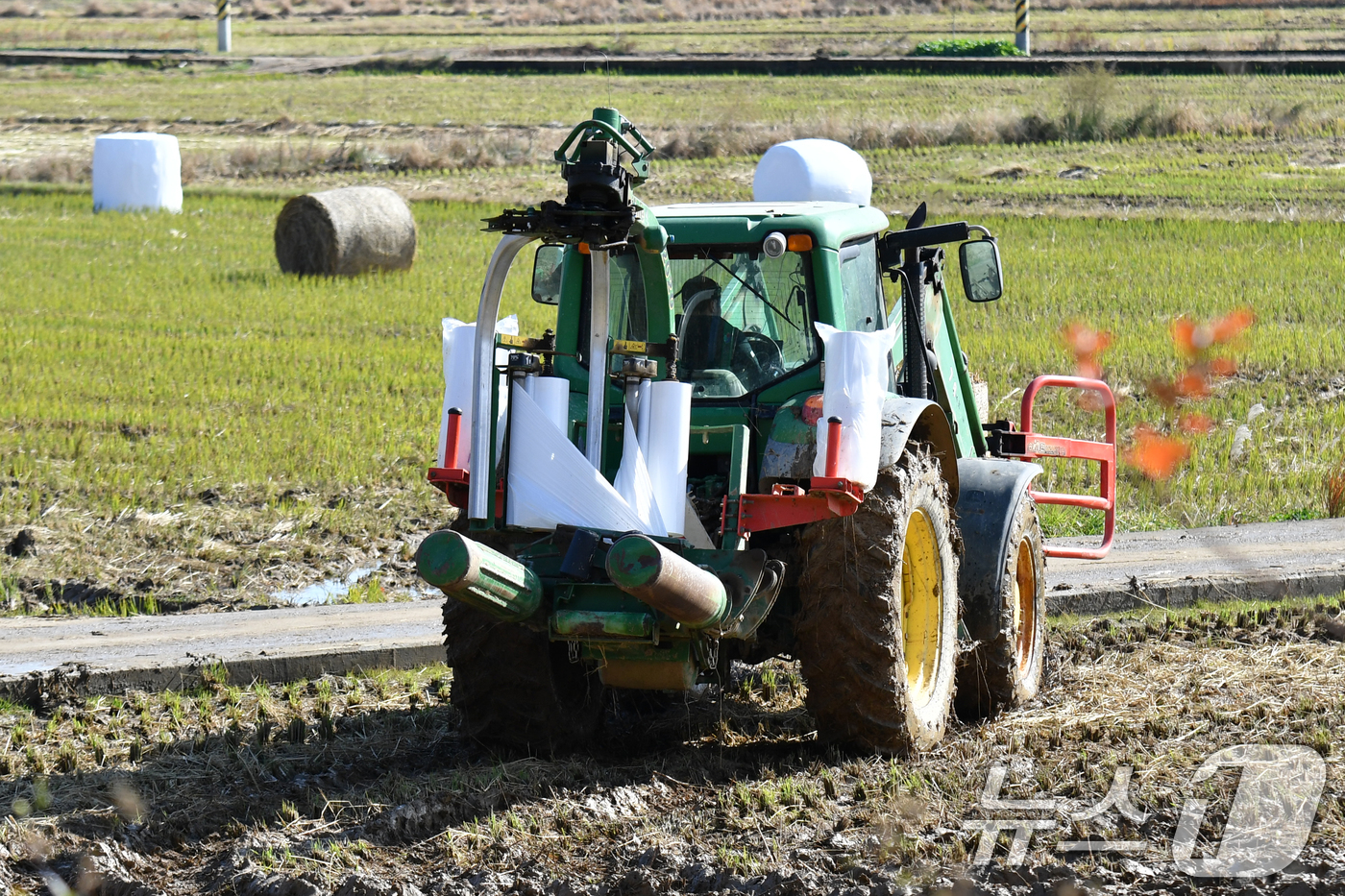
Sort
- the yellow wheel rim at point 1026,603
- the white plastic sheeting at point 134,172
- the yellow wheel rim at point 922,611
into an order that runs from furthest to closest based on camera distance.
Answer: the white plastic sheeting at point 134,172, the yellow wheel rim at point 1026,603, the yellow wheel rim at point 922,611

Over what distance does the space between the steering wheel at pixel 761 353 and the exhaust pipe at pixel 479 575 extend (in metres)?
1.38

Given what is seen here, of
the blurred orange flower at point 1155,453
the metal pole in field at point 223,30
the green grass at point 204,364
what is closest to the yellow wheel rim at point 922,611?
the green grass at point 204,364

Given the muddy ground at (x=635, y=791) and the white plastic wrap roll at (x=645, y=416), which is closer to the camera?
the muddy ground at (x=635, y=791)

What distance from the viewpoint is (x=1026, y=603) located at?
760cm

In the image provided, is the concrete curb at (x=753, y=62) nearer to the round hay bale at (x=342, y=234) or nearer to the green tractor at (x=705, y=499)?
the round hay bale at (x=342, y=234)

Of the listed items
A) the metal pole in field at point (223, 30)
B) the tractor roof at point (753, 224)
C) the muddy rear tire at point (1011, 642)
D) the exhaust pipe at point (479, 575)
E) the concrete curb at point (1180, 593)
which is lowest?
the concrete curb at point (1180, 593)

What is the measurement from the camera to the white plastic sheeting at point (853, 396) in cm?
561

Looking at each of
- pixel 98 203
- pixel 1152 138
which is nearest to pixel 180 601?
pixel 98 203

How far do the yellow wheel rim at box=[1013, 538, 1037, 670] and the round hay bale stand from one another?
577 inches

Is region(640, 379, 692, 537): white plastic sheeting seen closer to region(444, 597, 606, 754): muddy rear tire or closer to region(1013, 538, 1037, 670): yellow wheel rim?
region(444, 597, 606, 754): muddy rear tire

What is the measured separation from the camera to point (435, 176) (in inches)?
1172

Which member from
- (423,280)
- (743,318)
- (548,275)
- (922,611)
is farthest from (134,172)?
(922,611)

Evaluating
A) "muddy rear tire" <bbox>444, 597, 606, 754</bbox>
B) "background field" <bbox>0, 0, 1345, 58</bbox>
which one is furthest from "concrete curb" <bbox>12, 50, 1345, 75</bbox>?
"muddy rear tire" <bbox>444, 597, 606, 754</bbox>

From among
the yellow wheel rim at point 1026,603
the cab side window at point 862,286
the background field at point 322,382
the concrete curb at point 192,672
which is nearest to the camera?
the cab side window at point 862,286
